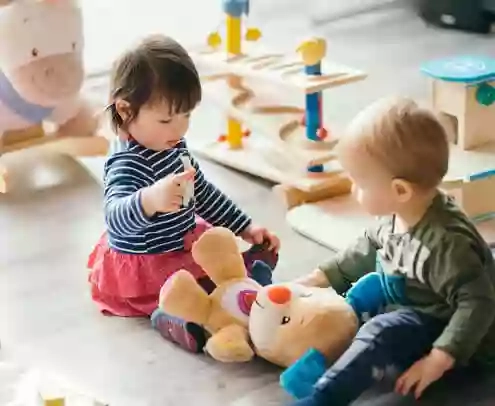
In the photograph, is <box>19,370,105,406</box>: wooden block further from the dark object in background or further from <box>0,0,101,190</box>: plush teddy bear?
the dark object in background

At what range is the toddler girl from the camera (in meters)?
1.48

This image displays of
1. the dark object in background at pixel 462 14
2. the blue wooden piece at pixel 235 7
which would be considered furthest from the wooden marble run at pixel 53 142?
the dark object in background at pixel 462 14

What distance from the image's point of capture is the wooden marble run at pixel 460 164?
1.81 m

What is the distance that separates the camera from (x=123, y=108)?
1513 millimetres

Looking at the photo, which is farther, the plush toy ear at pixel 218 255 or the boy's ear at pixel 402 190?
the plush toy ear at pixel 218 255

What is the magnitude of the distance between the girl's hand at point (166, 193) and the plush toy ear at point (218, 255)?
0.07 metres

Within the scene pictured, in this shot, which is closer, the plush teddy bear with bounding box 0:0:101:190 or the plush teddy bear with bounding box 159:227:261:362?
the plush teddy bear with bounding box 159:227:261:362

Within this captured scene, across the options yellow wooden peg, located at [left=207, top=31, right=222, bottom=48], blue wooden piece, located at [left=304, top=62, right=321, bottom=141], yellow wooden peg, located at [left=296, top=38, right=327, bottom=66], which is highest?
yellow wooden peg, located at [left=296, top=38, right=327, bottom=66]

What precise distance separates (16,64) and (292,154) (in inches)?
22.2

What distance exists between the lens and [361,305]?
4.76ft

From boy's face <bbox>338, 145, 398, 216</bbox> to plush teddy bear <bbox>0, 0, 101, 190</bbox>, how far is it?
86 centimetres

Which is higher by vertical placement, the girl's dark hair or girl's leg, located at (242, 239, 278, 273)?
the girl's dark hair

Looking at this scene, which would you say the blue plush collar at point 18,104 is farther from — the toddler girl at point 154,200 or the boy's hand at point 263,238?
the boy's hand at point 263,238

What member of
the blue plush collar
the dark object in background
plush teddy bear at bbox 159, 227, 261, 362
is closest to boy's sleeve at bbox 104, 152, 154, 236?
plush teddy bear at bbox 159, 227, 261, 362
